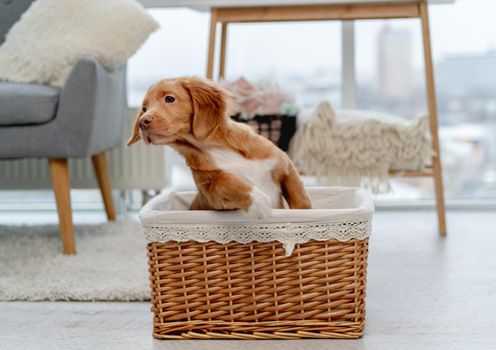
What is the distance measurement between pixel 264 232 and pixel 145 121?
0.28 metres

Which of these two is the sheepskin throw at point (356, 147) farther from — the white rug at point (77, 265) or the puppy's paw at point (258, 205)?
Answer: the puppy's paw at point (258, 205)

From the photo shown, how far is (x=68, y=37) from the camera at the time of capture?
8.18ft

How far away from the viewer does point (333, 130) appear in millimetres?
2613

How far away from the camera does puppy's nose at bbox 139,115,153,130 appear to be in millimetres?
1427

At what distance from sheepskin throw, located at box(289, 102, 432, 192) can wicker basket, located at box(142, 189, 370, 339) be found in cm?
109

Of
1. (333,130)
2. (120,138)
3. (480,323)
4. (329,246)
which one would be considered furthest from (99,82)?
(480,323)

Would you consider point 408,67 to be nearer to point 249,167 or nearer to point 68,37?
point 68,37

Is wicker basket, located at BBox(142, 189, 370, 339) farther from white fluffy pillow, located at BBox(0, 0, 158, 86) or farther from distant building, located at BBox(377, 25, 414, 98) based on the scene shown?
distant building, located at BBox(377, 25, 414, 98)

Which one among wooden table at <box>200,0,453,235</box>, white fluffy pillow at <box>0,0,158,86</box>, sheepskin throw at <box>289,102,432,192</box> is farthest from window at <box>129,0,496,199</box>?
white fluffy pillow at <box>0,0,158,86</box>

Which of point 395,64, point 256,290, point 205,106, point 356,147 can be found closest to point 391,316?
point 256,290

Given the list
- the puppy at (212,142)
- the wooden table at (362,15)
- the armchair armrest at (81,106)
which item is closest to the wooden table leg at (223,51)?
the wooden table at (362,15)

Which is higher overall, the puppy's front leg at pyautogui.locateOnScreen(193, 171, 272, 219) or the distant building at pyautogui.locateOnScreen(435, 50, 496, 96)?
the distant building at pyautogui.locateOnScreen(435, 50, 496, 96)

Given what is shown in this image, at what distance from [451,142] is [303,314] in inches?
77.1

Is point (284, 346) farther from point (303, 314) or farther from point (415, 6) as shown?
point (415, 6)
